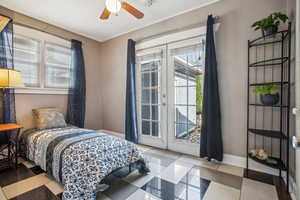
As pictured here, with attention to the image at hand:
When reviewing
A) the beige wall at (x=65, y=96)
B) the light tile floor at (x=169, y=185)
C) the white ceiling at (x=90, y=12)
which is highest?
the white ceiling at (x=90, y=12)

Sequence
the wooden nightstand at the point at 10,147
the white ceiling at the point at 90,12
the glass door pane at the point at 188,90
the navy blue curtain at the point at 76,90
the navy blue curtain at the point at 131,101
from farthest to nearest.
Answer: the navy blue curtain at the point at 76,90
the navy blue curtain at the point at 131,101
the glass door pane at the point at 188,90
the white ceiling at the point at 90,12
the wooden nightstand at the point at 10,147

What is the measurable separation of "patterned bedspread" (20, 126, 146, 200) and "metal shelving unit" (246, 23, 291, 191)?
1.68 m

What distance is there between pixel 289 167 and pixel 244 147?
0.50 m

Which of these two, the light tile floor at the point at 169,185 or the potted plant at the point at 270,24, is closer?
the light tile floor at the point at 169,185

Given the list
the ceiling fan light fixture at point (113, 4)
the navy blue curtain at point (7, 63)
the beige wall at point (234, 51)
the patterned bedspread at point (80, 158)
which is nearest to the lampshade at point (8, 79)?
the navy blue curtain at point (7, 63)

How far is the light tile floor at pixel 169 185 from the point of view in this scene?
59.7 inches

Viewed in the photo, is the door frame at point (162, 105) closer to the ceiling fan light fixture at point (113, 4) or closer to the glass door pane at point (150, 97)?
the glass door pane at point (150, 97)

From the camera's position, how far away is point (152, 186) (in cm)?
169

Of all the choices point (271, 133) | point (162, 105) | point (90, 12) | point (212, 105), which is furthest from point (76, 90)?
point (271, 133)

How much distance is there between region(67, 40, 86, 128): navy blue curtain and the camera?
3215 millimetres

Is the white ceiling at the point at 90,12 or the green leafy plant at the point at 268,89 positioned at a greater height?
the white ceiling at the point at 90,12

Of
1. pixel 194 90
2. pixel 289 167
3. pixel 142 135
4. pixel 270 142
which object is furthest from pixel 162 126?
pixel 289 167

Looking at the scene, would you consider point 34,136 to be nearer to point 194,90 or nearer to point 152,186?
point 152,186

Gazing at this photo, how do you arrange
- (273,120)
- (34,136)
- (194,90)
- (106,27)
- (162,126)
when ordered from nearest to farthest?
(273,120), (34,136), (194,90), (162,126), (106,27)
